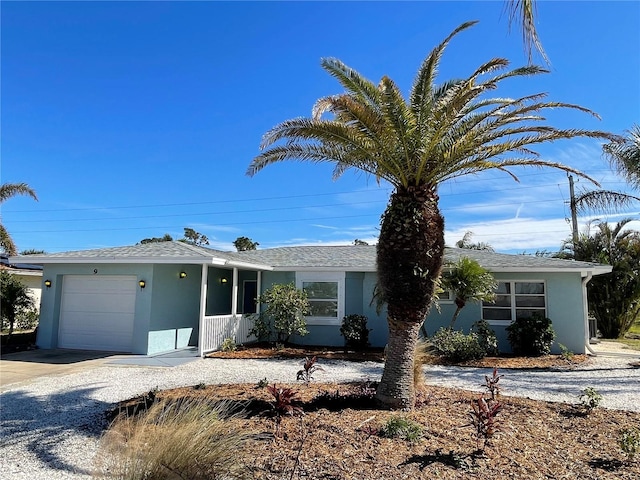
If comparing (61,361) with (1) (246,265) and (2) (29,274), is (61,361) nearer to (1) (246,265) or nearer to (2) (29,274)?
(1) (246,265)

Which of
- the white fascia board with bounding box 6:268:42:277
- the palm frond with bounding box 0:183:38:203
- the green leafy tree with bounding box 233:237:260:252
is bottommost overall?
the white fascia board with bounding box 6:268:42:277

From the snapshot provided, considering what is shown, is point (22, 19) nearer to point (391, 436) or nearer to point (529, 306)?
point (391, 436)

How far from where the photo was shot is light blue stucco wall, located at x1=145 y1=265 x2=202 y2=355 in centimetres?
1276

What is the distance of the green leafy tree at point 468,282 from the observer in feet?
41.2

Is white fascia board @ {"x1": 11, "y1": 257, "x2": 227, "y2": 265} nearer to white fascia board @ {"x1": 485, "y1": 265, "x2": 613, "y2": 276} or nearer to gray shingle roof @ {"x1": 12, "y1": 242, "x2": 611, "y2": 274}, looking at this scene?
gray shingle roof @ {"x1": 12, "y1": 242, "x2": 611, "y2": 274}

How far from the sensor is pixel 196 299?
14.8 metres

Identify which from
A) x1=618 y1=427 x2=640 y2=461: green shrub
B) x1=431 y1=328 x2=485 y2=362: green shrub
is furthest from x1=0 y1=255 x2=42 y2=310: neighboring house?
x1=618 y1=427 x2=640 y2=461: green shrub

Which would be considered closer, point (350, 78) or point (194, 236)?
point (350, 78)

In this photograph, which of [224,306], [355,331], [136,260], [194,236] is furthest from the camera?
[194,236]

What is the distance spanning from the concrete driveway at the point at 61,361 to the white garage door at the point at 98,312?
1.69 ft

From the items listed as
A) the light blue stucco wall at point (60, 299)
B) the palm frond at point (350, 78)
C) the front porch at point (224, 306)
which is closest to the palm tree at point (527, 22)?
the palm frond at point (350, 78)

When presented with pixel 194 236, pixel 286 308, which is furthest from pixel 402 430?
pixel 194 236

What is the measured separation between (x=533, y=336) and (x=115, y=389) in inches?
452

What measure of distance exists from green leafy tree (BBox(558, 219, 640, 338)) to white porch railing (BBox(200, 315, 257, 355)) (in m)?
16.9
